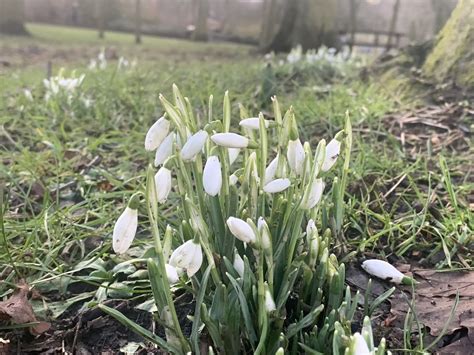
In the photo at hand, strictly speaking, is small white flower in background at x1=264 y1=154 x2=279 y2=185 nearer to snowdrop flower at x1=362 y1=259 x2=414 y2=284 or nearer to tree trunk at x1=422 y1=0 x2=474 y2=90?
snowdrop flower at x1=362 y1=259 x2=414 y2=284

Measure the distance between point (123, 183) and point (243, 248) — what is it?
92 centimetres

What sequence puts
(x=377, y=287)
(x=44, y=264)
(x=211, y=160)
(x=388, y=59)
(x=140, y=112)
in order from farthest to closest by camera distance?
(x=388, y=59) < (x=140, y=112) < (x=44, y=264) < (x=377, y=287) < (x=211, y=160)

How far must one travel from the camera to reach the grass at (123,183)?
70.8 inches

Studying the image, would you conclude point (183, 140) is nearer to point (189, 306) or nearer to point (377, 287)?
point (189, 306)

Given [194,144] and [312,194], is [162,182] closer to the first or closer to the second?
[194,144]

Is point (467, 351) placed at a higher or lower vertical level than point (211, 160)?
lower

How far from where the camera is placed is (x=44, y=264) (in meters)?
1.75

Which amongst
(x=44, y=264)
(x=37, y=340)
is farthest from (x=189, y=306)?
(x=44, y=264)

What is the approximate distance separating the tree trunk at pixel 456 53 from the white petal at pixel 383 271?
2171 mm

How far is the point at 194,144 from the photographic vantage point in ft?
4.12

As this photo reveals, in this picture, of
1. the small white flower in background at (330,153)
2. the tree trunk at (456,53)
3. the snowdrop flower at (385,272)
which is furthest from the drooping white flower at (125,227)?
the tree trunk at (456,53)

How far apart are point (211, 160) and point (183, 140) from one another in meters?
0.11

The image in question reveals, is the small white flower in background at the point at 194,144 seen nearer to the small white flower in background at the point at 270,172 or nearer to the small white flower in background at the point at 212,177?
the small white flower in background at the point at 212,177

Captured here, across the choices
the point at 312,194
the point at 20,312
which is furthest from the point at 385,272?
the point at 20,312
